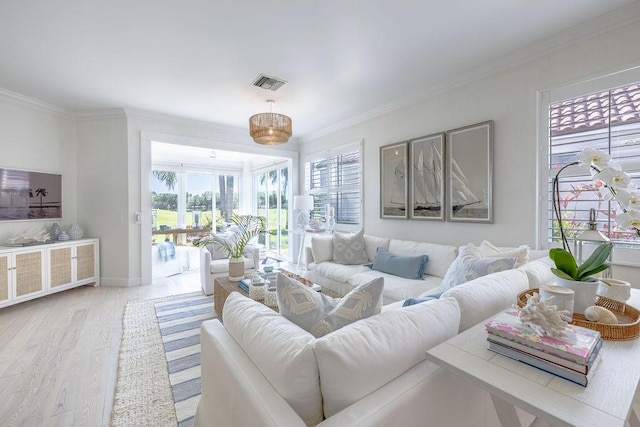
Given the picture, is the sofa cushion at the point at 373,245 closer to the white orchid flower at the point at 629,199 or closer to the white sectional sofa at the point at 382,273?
the white sectional sofa at the point at 382,273

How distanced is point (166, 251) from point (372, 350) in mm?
5538

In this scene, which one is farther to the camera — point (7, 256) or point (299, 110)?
point (299, 110)

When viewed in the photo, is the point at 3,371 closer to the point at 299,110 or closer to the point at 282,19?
the point at 282,19

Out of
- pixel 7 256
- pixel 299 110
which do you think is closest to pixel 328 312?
pixel 299 110

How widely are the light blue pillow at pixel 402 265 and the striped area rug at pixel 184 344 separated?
1970mm

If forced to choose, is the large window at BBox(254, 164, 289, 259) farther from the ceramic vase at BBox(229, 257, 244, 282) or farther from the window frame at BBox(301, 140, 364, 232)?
the ceramic vase at BBox(229, 257, 244, 282)

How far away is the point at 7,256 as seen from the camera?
3.20 meters

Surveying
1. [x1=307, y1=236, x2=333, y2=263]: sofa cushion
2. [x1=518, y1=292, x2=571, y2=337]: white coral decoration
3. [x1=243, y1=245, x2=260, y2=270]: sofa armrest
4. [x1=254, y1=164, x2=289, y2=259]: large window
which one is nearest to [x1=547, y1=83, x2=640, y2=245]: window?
[x1=518, y1=292, x2=571, y2=337]: white coral decoration

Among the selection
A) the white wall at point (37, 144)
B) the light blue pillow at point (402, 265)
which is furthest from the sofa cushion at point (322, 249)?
the white wall at point (37, 144)

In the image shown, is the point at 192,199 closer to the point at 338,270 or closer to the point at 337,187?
the point at 337,187

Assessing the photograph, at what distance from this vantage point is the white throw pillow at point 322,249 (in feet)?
12.6

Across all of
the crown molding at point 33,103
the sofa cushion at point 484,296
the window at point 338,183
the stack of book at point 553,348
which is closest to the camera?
the stack of book at point 553,348

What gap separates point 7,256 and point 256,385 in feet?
13.3

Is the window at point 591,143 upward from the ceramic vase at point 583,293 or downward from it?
upward
